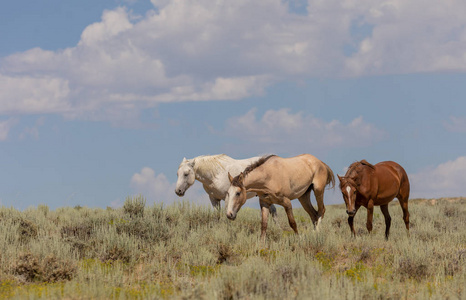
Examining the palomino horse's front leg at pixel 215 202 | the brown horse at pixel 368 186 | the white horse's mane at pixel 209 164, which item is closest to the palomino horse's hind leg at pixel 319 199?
the brown horse at pixel 368 186

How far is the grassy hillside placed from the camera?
22.7 ft

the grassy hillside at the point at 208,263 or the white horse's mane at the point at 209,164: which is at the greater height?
the white horse's mane at the point at 209,164

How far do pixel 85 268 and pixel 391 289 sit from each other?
5.75 m

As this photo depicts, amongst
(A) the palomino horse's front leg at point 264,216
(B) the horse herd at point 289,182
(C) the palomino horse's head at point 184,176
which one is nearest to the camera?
(A) the palomino horse's front leg at point 264,216

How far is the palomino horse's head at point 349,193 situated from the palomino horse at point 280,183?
1.15m

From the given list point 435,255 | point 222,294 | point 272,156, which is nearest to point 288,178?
point 272,156

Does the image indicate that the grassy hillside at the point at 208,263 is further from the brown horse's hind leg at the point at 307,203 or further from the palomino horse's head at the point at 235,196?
the brown horse's hind leg at the point at 307,203

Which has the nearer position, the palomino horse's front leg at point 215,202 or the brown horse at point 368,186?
the brown horse at point 368,186

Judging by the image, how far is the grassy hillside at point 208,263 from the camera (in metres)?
6.93

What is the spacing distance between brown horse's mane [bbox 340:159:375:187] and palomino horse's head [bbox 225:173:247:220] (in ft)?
9.02

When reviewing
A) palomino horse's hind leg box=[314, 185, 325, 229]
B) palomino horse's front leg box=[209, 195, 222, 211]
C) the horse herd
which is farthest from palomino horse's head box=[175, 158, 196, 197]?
palomino horse's hind leg box=[314, 185, 325, 229]

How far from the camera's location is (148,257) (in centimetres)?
1029

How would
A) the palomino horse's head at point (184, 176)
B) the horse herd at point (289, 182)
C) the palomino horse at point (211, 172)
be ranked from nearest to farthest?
1. the horse herd at point (289, 182)
2. the palomino horse at point (211, 172)
3. the palomino horse's head at point (184, 176)

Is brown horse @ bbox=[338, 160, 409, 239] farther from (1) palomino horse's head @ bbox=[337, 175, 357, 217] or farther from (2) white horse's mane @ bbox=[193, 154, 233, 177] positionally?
(2) white horse's mane @ bbox=[193, 154, 233, 177]
